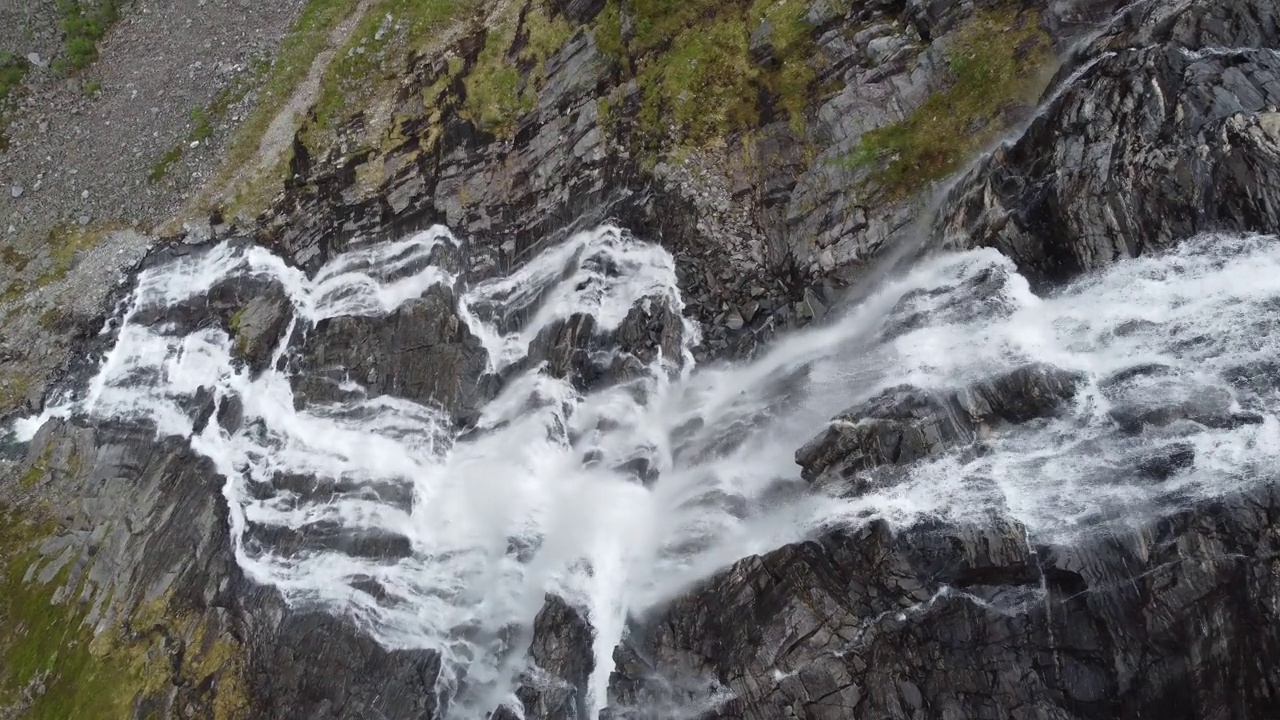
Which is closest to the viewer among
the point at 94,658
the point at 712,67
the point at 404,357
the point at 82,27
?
the point at 94,658

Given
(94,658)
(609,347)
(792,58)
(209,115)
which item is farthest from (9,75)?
(792,58)

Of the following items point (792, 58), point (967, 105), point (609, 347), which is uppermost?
point (792, 58)

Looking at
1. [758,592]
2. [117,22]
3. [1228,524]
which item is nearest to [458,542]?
[758,592]

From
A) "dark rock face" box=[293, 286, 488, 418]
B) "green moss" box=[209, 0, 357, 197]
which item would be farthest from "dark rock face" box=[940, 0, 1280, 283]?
"green moss" box=[209, 0, 357, 197]

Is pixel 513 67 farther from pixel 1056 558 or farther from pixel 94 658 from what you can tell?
pixel 1056 558

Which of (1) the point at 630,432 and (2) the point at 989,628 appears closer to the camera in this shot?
(2) the point at 989,628

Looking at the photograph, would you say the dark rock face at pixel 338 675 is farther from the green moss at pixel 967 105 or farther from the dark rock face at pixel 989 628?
the green moss at pixel 967 105

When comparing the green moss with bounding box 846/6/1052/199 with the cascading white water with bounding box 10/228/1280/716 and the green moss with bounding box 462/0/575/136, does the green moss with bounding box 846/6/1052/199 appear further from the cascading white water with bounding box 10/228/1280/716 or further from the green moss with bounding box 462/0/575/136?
the green moss with bounding box 462/0/575/136
